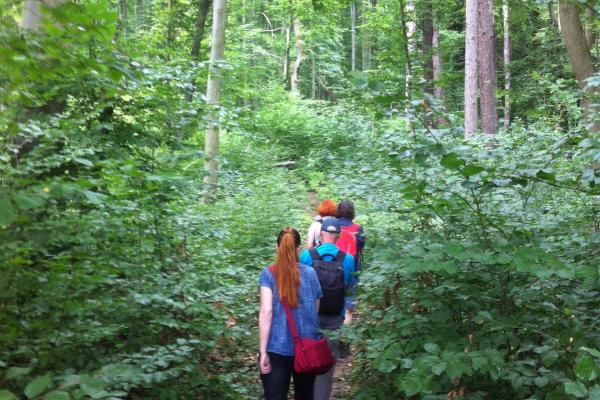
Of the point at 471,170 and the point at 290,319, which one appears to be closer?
the point at 471,170

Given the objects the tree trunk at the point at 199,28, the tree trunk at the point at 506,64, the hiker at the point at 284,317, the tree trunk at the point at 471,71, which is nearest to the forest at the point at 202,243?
the hiker at the point at 284,317

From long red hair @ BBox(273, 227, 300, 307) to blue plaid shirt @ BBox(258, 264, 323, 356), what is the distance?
0.06 metres

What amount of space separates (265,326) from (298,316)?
11.1 inches

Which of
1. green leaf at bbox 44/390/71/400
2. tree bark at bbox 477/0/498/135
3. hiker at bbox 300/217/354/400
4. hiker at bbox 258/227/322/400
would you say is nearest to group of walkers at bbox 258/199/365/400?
hiker at bbox 258/227/322/400

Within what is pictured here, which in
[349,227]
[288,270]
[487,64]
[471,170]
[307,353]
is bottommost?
[307,353]

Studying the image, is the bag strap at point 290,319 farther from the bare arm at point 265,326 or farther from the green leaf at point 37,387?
the green leaf at point 37,387

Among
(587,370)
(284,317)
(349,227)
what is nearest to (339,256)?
(349,227)

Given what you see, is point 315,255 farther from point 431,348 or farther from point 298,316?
point 431,348

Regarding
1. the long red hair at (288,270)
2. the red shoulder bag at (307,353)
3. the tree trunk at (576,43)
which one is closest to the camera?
the red shoulder bag at (307,353)

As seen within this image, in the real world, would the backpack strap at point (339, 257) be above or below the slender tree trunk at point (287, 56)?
below

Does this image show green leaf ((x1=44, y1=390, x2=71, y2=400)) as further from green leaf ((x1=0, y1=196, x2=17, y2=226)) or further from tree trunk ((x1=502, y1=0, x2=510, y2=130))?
tree trunk ((x1=502, y1=0, x2=510, y2=130))

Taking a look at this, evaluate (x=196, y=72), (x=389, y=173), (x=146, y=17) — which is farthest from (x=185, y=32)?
(x=389, y=173)

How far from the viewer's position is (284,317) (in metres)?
4.29

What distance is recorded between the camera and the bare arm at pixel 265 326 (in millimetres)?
4195
